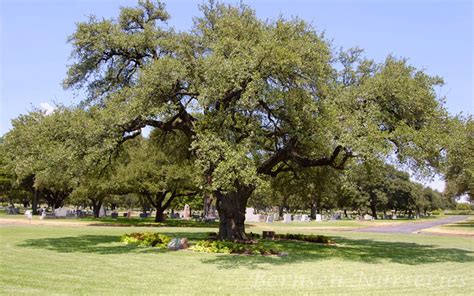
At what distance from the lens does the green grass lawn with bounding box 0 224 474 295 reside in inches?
467

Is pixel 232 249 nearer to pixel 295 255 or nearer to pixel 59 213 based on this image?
pixel 295 255

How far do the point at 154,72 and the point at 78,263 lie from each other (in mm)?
9102

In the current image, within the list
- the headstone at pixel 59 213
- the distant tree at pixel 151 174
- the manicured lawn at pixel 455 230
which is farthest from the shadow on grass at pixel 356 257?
the headstone at pixel 59 213

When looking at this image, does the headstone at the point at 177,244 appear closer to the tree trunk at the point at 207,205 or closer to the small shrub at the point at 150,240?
the small shrub at the point at 150,240

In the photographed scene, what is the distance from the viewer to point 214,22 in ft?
79.3

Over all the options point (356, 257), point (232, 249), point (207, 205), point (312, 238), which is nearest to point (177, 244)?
point (232, 249)

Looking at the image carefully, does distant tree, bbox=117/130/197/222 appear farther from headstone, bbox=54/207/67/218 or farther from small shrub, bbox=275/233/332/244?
headstone, bbox=54/207/67/218

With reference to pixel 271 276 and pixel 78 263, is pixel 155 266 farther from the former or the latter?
pixel 271 276

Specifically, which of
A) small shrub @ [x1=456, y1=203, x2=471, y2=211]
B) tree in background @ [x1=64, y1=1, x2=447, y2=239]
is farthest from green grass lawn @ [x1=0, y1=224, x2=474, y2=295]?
small shrub @ [x1=456, y1=203, x2=471, y2=211]

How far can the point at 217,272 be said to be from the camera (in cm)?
1472

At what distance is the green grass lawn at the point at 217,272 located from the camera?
38.9 ft

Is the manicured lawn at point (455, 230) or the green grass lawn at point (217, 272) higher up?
the green grass lawn at point (217, 272)

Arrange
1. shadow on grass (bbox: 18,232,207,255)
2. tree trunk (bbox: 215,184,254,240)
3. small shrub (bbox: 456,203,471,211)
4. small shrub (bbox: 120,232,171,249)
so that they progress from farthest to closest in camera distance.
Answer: small shrub (bbox: 456,203,471,211) → tree trunk (bbox: 215,184,254,240) → small shrub (bbox: 120,232,171,249) → shadow on grass (bbox: 18,232,207,255)

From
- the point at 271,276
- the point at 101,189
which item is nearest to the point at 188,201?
the point at 101,189
